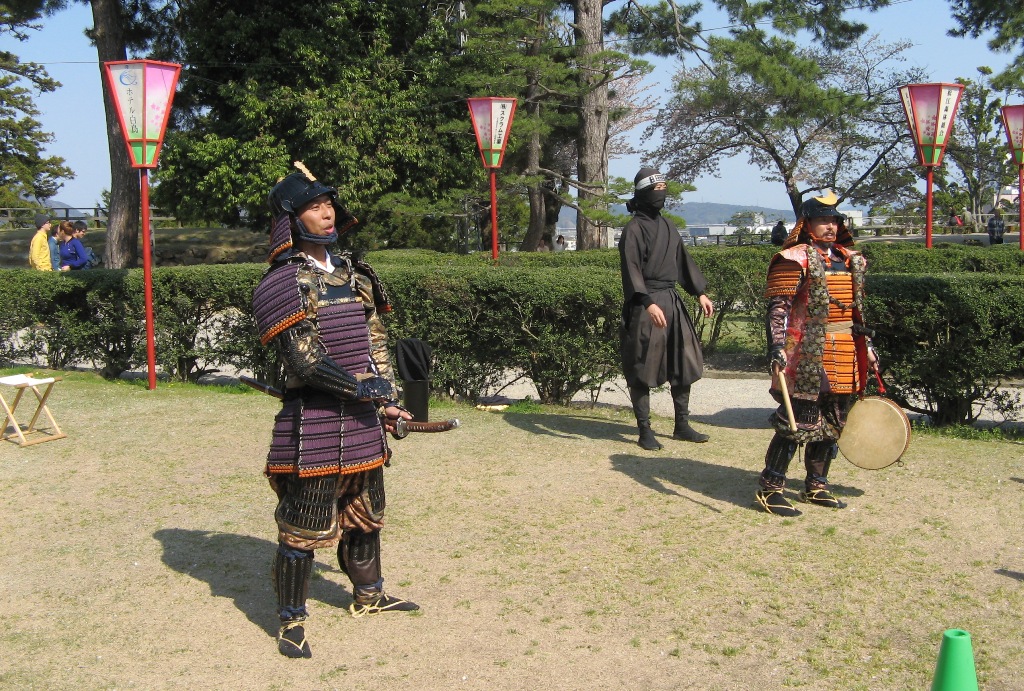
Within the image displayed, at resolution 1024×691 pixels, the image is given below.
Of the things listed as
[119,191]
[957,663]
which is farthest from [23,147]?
[957,663]

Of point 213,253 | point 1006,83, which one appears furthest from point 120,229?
point 1006,83

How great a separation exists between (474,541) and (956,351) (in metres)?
4.10

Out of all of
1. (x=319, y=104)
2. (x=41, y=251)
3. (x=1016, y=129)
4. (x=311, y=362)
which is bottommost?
(x=311, y=362)

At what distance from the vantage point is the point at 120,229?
18594mm

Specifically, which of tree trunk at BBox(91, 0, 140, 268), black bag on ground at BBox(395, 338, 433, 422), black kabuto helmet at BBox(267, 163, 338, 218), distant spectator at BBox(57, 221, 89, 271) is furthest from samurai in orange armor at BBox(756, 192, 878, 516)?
tree trunk at BBox(91, 0, 140, 268)

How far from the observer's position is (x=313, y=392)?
152 inches

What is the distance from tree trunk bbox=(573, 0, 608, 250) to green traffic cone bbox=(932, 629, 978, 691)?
48.9 ft

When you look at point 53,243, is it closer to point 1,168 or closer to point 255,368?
point 255,368

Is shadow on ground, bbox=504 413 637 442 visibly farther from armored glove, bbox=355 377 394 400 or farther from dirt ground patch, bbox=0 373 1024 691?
armored glove, bbox=355 377 394 400

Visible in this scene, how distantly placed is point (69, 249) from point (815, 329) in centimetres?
1264

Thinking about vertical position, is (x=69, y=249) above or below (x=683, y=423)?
above

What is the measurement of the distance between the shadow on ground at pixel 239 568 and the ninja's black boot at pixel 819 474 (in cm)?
270

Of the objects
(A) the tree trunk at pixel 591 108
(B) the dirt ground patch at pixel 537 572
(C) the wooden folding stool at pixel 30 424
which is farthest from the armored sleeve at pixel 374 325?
(A) the tree trunk at pixel 591 108

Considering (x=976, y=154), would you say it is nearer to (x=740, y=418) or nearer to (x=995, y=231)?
(x=995, y=231)
